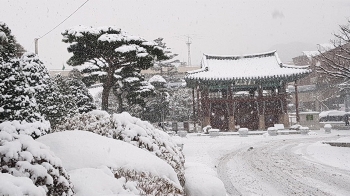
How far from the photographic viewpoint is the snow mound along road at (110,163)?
11.9 ft

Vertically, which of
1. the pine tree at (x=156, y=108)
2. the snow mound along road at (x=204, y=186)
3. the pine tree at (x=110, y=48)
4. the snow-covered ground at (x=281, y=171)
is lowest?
the snow-covered ground at (x=281, y=171)

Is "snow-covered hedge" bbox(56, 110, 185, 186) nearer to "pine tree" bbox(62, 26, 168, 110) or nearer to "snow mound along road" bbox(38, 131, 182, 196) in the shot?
"snow mound along road" bbox(38, 131, 182, 196)

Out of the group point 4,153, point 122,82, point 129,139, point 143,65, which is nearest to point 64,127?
point 129,139

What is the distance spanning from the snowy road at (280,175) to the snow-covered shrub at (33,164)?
5.83 meters

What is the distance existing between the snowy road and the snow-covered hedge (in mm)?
2860

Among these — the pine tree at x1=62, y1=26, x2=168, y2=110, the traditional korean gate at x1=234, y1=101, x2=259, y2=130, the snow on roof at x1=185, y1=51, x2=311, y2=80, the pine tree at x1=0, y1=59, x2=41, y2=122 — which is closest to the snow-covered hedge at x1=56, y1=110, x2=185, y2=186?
the pine tree at x1=0, y1=59, x2=41, y2=122

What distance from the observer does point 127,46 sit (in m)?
15.9

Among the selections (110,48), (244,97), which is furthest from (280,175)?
(244,97)

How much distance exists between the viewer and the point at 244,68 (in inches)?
1318

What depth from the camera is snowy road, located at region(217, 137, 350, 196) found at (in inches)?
317

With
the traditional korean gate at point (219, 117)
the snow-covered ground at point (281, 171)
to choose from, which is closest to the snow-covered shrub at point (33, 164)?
the snow-covered ground at point (281, 171)

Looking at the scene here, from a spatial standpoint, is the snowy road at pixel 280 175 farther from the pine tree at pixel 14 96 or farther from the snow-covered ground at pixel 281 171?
the pine tree at pixel 14 96

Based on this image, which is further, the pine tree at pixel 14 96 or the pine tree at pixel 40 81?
the pine tree at pixel 40 81

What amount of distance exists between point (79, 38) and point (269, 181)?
11461 millimetres
